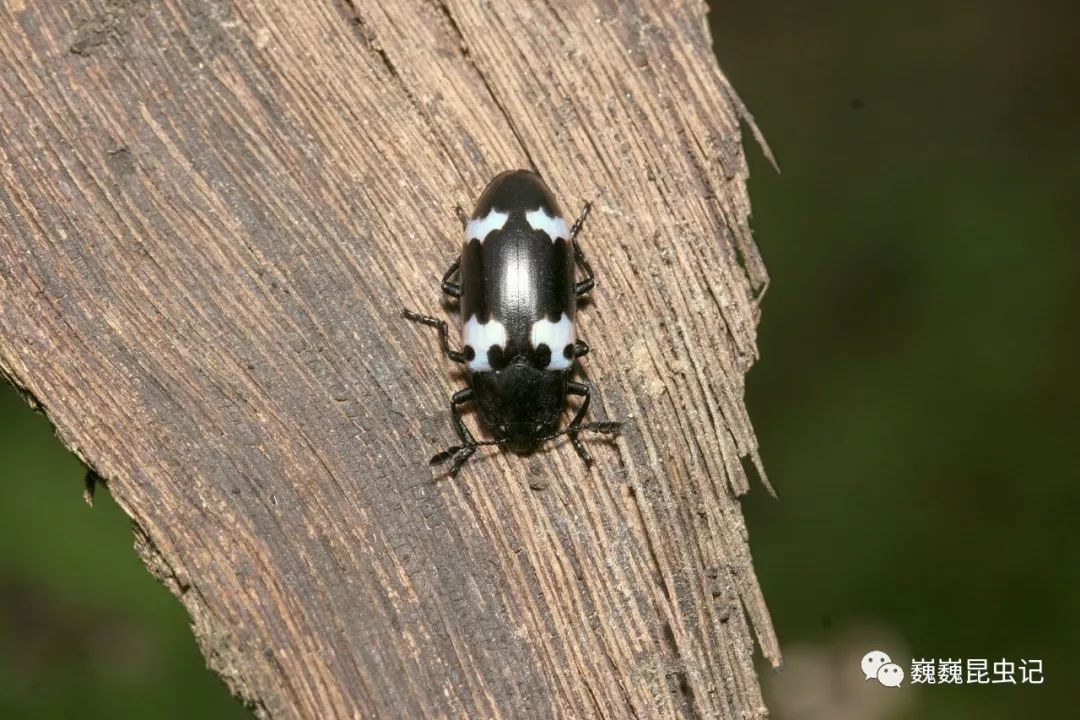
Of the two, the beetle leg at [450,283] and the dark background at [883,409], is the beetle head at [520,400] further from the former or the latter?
the dark background at [883,409]

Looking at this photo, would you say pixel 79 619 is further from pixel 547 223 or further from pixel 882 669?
pixel 882 669

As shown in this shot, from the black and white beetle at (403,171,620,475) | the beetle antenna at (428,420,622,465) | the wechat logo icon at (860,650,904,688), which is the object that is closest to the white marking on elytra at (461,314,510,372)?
the black and white beetle at (403,171,620,475)

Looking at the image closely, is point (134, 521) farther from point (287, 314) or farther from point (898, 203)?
point (898, 203)

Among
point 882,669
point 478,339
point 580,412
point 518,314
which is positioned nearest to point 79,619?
point 478,339

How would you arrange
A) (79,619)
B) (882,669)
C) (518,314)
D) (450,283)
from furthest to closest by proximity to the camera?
(882,669), (79,619), (518,314), (450,283)

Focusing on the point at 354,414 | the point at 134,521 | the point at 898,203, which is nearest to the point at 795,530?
the point at 898,203
